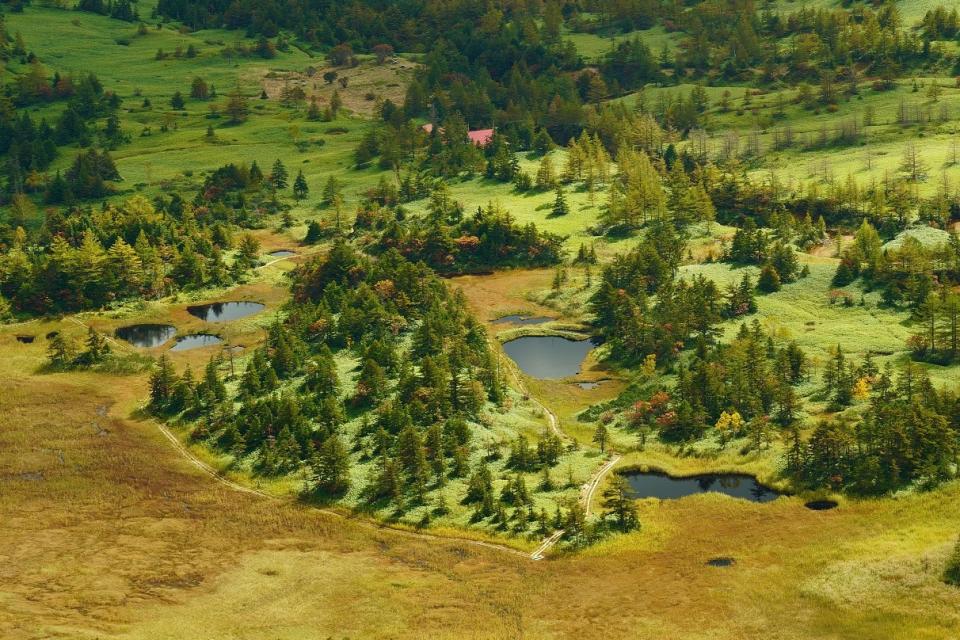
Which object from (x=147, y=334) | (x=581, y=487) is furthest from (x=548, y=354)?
(x=147, y=334)

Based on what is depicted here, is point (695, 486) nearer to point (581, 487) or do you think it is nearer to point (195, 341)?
point (581, 487)

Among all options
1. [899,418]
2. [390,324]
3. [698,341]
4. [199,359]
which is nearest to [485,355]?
[390,324]

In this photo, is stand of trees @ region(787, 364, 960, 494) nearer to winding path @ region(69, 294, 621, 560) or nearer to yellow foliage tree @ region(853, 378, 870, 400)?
yellow foliage tree @ region(853, 378, 870, 400)

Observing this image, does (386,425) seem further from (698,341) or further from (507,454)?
(698,341)

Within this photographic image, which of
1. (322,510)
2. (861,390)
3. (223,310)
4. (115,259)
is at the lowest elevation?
(322,510)

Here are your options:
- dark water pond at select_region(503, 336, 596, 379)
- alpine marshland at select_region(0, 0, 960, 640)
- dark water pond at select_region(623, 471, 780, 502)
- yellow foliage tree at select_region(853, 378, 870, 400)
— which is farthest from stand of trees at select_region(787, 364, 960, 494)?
dark water pond at select_region(503, 336, 596, 379)

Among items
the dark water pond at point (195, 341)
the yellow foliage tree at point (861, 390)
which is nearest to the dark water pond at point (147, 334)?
the dark water pond at point (195, 341)

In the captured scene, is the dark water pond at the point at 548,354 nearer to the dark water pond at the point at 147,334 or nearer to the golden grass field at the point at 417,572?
the golden grass field at the point at 417,572
